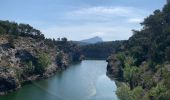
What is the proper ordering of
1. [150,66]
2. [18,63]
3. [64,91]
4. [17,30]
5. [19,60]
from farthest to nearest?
[17,30] < [19,60] < [18,63] < [64,91] < [150,66]

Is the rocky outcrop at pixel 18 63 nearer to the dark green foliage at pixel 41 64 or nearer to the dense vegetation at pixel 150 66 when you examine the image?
the dark green foliage at pixel 41 64

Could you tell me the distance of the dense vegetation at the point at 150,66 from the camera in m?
64.6

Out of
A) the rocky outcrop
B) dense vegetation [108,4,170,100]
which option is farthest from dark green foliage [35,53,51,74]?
dense vegetation [108,4,170,100]

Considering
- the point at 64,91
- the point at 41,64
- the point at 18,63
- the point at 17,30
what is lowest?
the point at 64,91

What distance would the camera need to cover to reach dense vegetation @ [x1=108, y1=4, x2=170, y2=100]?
64.6 metres

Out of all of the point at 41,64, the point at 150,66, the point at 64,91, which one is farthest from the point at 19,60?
the point at 150,66

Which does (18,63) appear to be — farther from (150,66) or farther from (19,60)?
(150,66)

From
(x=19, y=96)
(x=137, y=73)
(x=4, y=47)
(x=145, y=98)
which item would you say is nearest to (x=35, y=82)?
(x=4, y=47)

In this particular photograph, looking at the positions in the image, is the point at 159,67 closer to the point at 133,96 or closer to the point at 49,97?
the point at 133,96

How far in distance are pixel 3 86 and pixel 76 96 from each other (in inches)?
869

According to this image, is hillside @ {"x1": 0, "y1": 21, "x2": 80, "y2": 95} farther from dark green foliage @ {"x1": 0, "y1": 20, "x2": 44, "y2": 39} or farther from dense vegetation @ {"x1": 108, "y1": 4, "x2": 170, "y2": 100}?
dense vegetation @ {"x1": 108, "y1": 4, "x2": 170, "y2": 100}

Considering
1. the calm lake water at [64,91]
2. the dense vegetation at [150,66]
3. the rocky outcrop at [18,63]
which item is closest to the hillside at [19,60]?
the rocky outcrop at [18,63]

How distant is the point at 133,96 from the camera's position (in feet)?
215

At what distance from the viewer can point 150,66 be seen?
85.9 meters
